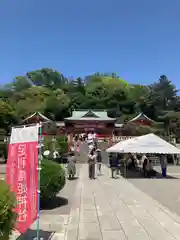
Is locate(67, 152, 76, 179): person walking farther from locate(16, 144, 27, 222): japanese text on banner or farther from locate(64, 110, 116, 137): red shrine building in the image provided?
locate(64, 110, 116, 137): red shrine building

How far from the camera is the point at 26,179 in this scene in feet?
17.8

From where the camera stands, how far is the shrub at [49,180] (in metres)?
8.40

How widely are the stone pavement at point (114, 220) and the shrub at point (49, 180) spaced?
0.77m

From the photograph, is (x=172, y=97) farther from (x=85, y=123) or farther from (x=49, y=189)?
(x=49, y=189)

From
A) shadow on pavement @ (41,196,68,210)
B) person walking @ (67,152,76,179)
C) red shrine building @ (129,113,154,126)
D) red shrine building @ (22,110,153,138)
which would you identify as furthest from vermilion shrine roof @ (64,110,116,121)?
shadow on pavement @ (41,196,68,210)

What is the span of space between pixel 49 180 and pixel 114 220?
6.77 ft

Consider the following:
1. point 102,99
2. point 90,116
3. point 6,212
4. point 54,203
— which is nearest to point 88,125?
point 90,116

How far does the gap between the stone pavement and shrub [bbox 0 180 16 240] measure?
198 centimetres

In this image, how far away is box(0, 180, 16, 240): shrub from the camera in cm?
410

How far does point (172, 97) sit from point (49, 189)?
7436cm

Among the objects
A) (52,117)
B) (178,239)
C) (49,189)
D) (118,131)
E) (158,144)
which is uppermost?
(52,117)

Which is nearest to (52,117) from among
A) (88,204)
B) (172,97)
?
(172,97)

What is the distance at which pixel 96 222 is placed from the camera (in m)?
7.27

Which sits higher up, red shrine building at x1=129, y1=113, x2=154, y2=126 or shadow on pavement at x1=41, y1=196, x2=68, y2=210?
red shrine building at x1=129, y1=113, x2=154, y2=126
